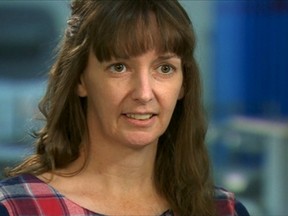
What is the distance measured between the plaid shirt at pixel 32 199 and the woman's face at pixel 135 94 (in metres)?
0.20

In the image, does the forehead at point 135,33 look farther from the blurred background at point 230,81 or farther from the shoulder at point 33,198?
the blurred background at point 230,81

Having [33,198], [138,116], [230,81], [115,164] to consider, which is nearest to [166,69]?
[138,116]

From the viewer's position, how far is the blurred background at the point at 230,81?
3775 millimetres

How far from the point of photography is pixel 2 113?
3.82m

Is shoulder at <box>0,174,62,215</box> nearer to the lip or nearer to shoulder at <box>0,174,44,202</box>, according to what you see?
shoulder at <box>0,174,44,202</box>

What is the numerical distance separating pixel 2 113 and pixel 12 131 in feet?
0.29

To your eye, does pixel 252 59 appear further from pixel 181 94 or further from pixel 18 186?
pixel 18 186

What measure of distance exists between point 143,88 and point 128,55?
0.09m

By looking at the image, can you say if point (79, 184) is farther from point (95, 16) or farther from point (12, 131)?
point (12, 131)

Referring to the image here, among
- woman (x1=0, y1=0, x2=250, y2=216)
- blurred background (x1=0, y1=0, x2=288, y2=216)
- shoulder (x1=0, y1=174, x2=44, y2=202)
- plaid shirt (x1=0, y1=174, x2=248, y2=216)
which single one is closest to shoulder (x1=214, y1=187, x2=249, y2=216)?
woman (x1=0, y1=0, x2=250, y2=216)

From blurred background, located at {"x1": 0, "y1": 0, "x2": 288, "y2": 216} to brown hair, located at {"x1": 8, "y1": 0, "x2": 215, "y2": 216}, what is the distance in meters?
1.34

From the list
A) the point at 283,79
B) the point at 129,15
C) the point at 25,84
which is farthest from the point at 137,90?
the point at 283,79

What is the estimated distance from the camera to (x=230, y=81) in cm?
397

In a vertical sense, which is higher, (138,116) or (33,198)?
(138,116)
